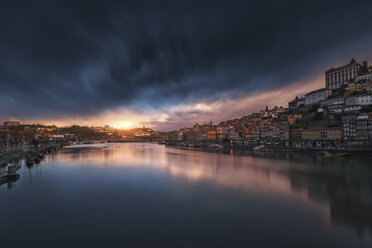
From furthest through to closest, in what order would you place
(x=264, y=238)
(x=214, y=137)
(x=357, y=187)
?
(x=214, y=137), (x=357, y=187), (x=264, y=238)

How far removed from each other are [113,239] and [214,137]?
6039cm

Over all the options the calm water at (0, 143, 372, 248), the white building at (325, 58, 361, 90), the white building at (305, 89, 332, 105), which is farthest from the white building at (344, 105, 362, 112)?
the calm water at (0, 143, 372, 248)

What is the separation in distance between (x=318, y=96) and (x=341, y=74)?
10.9m

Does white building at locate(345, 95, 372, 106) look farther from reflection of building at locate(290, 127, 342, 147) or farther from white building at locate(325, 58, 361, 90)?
white building at locate(325, 58, 361, 90)

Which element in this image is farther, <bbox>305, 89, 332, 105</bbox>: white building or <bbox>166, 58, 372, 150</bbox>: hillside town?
<bbox>305, 89, 332, 105</bbox>: white building

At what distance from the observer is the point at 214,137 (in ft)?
211

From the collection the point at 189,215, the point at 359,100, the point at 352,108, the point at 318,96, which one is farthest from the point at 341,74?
the point at 189,215

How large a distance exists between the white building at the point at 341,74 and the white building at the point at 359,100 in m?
15.5

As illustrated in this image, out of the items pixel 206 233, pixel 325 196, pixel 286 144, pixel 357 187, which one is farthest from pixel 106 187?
pixel 286 144

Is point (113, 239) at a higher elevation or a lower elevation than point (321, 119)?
lower

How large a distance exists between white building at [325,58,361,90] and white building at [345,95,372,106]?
1551cm

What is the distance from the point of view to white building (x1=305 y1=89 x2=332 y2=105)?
4481 cm

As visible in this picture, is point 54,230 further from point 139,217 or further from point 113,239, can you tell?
point 139,217

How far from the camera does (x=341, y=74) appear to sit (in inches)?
1939
